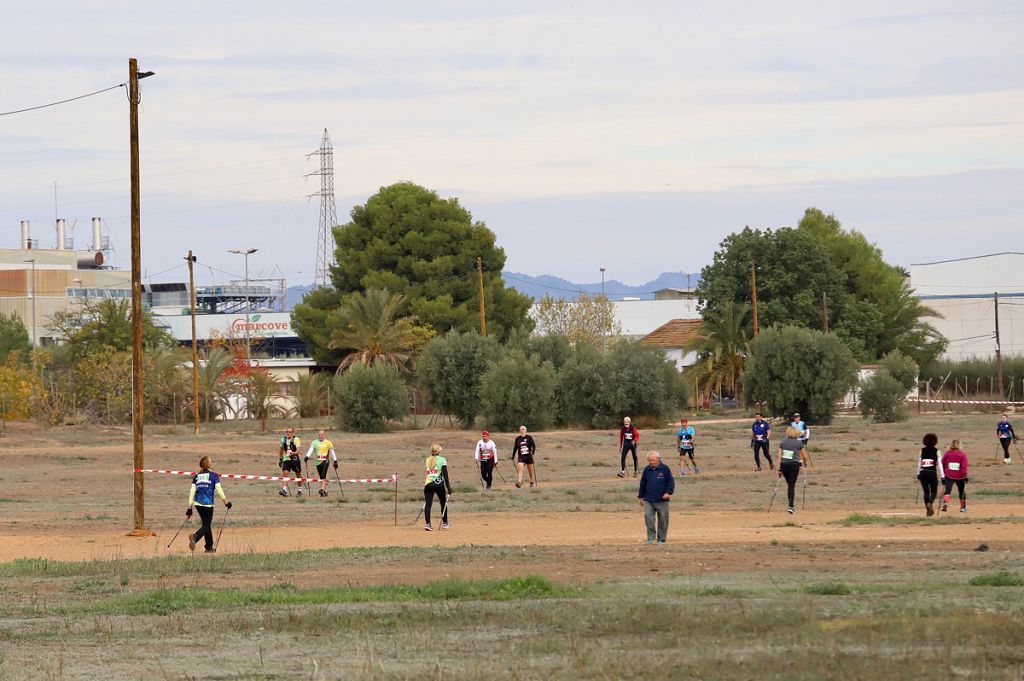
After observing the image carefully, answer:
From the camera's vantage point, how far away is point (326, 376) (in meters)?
Result: 80.8

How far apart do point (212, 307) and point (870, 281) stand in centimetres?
7903

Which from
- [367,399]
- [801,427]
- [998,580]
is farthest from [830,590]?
[367,399]

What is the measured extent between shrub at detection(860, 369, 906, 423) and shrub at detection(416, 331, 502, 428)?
1855 cm

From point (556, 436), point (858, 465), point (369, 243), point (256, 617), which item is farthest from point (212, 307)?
point (256, 617)

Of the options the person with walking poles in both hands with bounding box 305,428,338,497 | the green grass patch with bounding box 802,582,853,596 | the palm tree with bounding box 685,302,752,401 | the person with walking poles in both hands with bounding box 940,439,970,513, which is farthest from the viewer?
the palm tree with bounding box 685,302,752,401

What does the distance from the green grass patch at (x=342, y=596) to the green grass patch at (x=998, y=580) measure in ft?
14.6

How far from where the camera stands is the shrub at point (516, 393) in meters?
63.0

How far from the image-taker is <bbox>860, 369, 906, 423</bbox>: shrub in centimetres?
6938

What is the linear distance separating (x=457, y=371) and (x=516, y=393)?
5.75 metres

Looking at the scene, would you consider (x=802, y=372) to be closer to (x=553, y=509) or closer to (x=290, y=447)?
(x=290, y=447)

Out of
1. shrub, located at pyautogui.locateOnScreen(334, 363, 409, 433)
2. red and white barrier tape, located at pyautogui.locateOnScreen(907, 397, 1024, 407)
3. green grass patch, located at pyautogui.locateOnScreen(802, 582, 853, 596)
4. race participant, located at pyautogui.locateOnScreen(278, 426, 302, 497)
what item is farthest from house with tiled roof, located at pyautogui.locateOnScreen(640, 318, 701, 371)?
green grass patch, located at pyautogui.locateOnScreen(802, 582, 853, 596)

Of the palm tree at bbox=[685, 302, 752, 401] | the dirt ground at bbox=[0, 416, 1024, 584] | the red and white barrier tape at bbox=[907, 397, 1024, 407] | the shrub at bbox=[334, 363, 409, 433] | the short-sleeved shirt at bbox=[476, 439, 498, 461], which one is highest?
the palm tree at bbox=[685, 302, 752, 401]

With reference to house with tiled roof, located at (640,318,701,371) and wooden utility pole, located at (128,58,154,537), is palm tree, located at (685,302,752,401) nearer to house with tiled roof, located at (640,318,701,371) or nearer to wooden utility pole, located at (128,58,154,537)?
house with tiled roof, located at (640,318,701,371)

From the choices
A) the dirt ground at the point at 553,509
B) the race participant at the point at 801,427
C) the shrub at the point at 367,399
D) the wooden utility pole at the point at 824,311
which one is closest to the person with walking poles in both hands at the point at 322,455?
the dirt ground at the point at 553,509
